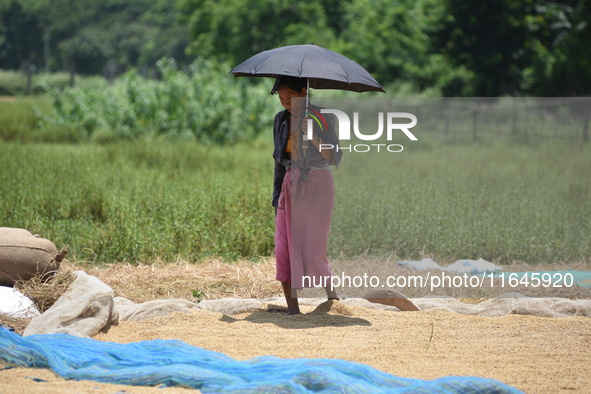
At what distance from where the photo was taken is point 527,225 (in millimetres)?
6699

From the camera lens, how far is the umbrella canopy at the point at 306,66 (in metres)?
4.21

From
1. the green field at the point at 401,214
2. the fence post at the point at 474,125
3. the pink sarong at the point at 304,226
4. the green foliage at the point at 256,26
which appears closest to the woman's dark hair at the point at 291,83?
the pink sarong at the point at 304,226

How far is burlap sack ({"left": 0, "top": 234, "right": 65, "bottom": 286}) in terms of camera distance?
177 inches

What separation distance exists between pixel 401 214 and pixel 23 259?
11.4 feet

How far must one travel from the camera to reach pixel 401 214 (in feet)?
21.4

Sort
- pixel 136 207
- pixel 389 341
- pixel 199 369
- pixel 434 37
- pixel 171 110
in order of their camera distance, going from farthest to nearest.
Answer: pixel 434 37, pixel 171 110, pixel 136 207, pixel 389 341, pixel 199 369

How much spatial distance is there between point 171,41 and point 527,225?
5258cm

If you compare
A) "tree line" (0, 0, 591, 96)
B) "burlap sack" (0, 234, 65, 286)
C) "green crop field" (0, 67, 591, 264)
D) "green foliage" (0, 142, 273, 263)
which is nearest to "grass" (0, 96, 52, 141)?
"green foliage" (0, 142, 273, 263)

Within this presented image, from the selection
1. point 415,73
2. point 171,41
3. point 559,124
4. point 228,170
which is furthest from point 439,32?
point 171,41

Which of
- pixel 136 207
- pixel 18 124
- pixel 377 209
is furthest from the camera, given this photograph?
pixel 18 124

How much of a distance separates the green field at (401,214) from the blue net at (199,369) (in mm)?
2672

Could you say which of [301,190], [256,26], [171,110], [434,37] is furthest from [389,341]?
[434,37]

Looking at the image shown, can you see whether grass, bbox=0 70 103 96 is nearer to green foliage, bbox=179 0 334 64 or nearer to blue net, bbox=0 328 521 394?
green foliage, bbox=179 0 334 64

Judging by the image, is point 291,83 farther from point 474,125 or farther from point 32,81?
point 32,81
